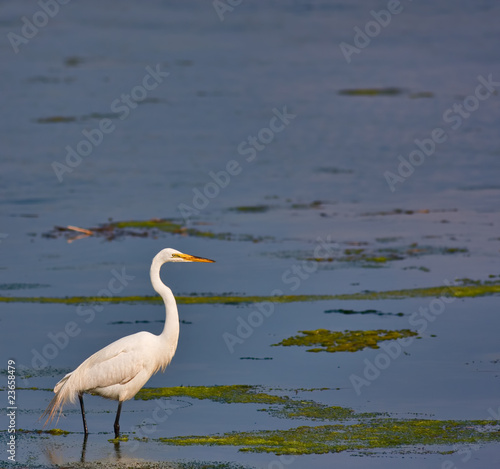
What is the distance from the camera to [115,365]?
8.79 metres

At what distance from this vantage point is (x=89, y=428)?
28.8 feet

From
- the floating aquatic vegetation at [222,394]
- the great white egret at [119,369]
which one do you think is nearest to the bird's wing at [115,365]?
the great white egret at [119,369]

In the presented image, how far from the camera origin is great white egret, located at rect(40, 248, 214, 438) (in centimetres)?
862

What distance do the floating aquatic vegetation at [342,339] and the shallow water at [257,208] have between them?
190 millimetres

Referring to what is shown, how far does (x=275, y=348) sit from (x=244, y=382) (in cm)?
119

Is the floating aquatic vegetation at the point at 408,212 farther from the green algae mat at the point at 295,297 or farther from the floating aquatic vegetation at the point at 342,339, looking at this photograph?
the floating aquatic vegetation at the point at 342,339

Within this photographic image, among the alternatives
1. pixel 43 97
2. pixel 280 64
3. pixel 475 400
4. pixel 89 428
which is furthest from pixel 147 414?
pixel 280 64

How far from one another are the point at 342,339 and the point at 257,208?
6.90 meters

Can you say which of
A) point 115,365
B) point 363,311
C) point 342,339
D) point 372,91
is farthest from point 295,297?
point 372,91

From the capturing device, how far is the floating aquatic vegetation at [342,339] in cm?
1073

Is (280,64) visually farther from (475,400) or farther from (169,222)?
(475,400)

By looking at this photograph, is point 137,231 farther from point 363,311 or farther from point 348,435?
point 348,435

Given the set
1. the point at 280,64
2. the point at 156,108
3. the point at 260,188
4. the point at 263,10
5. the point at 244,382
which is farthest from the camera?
the point at 263,10

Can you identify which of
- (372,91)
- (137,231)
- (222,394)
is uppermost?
(372,91)
